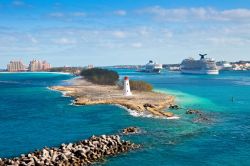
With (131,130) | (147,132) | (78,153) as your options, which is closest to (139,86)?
(131,130)

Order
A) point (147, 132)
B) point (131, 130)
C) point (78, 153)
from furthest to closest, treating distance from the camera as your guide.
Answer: point (131, 130) < point (147, 132) < point (78, 153)

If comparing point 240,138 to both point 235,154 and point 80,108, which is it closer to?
point 235,154

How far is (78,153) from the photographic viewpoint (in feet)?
150

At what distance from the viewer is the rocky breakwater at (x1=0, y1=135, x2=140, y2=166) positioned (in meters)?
42.8

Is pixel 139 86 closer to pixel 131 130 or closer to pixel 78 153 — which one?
pixel 131 130

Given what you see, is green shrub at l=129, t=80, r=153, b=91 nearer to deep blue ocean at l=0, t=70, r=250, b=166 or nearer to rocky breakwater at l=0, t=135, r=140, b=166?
deep blue ocean at l=0, t=70, r=250, b=166

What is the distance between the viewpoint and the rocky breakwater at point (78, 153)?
42812mm

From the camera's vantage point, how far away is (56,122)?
70312 millimetres

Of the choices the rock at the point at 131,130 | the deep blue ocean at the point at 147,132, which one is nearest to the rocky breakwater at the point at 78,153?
the deep blue ocean at the point at 147,132

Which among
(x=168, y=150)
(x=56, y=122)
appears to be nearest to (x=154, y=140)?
(x=168, y=150)

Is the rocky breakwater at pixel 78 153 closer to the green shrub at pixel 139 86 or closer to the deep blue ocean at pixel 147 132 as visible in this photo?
the deep blue ocean at pixel 147 132

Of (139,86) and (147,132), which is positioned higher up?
(139,86)

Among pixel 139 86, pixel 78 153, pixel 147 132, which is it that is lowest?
pixel 78 153

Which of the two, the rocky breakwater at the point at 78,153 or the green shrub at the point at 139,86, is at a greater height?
the green shrub at the point at 139,86
